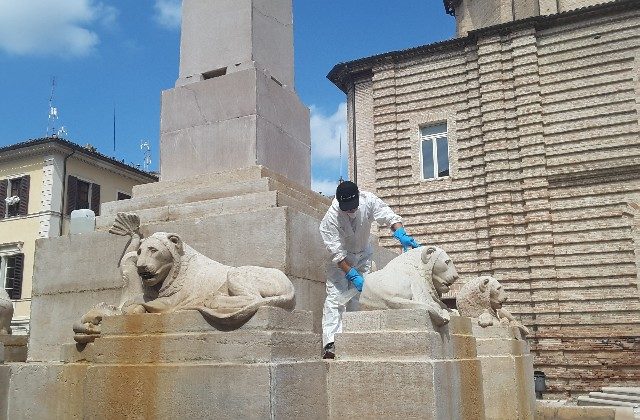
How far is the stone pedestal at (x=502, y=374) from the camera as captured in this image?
7867 mm

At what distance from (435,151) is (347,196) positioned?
15527mm

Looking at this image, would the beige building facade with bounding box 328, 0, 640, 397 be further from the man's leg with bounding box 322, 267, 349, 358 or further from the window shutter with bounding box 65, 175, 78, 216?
the window shutter with bounding box 65, 175, 78, 216

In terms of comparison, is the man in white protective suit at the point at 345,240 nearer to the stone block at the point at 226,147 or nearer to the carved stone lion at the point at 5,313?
the stone block at the point at 226,147

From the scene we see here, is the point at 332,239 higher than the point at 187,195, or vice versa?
the point at 187,195

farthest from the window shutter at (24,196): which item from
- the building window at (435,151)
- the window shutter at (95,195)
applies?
the building window at (435,151)

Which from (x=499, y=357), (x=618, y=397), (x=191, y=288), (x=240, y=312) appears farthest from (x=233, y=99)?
(x=618, y=397)

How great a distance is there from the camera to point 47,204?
97.0ft

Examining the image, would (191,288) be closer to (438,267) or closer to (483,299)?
(438,267)

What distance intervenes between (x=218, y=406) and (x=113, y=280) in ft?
9.23

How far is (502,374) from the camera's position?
7.92m

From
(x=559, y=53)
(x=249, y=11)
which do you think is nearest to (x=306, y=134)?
(x=249, y=11)

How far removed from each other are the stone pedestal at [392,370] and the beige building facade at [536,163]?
13.8m

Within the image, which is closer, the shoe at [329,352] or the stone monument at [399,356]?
the stone monument at [399,356]

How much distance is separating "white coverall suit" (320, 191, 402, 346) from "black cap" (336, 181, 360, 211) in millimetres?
113
